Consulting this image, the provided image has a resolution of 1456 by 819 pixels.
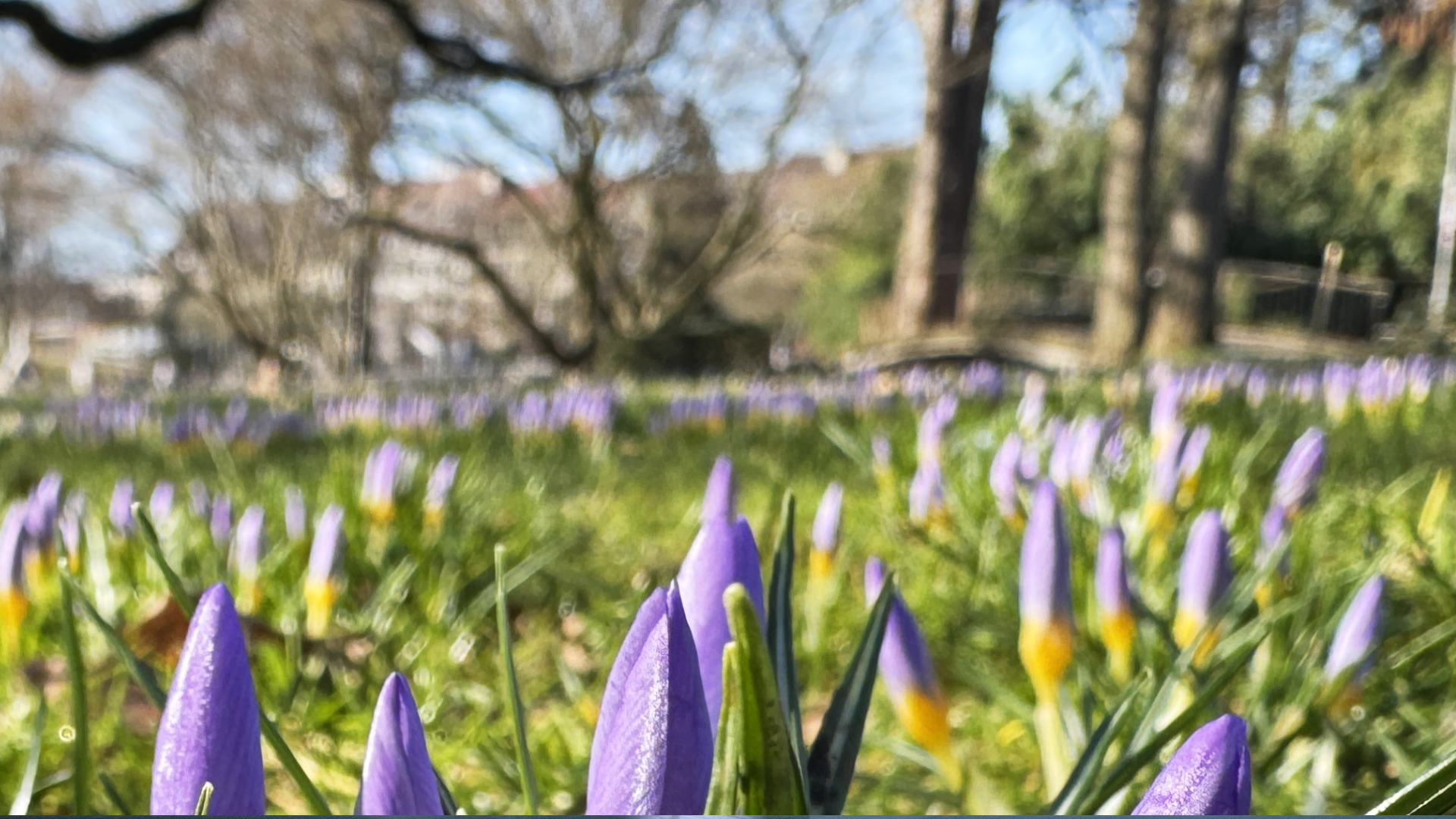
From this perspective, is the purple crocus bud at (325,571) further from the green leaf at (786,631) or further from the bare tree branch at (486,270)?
the bare tree branch at (486,270)

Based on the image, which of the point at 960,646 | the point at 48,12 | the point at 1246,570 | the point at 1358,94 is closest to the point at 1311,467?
the point at 1246,570

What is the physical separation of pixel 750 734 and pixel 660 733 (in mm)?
27

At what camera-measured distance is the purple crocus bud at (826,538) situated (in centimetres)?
133

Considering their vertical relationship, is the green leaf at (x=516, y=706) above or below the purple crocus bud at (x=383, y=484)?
above

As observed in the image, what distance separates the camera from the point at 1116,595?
2.87 feet

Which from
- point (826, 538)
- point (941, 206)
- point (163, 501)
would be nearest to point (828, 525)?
point (826, 538)

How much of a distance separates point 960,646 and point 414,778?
133cm

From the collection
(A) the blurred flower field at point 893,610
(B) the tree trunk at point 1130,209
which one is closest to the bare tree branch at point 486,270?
(B) the tree trunk at point 1130,209

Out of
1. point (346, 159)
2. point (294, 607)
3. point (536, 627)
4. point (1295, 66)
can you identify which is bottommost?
point (536, 627)

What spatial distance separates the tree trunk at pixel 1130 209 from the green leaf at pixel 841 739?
10.6 meters

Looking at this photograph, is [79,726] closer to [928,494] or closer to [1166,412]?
[928,494]

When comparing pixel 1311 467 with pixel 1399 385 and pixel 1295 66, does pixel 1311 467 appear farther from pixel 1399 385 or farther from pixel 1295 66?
pixel 1295 66

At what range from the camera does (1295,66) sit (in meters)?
14.2

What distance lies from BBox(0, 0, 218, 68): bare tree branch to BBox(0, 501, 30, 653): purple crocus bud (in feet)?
20.7
